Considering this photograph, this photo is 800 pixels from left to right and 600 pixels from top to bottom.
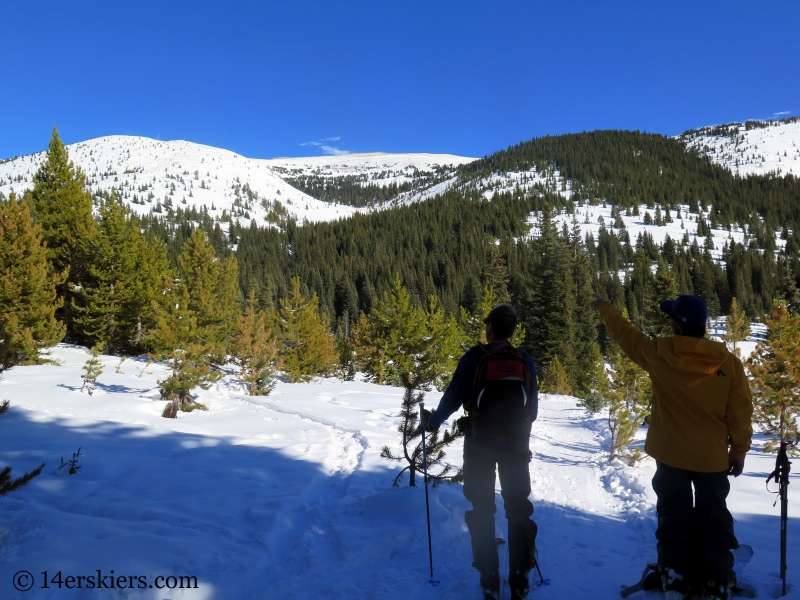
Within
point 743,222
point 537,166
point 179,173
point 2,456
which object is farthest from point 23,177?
point 743,222

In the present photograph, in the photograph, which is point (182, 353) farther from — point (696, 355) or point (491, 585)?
point (696, 355)

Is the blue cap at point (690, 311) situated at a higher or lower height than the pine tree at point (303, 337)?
higher

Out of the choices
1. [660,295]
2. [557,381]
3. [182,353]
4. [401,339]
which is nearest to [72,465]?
[182,353]

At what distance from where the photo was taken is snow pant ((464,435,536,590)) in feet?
9.31

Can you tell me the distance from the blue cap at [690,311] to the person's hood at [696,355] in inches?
5.7

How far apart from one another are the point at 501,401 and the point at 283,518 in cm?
286

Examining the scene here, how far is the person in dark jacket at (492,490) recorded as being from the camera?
2836mm

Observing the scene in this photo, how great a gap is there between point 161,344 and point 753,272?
99.1 meters

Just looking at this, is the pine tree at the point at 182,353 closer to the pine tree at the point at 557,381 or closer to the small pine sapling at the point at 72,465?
the small pine sapling at the point at 72,465

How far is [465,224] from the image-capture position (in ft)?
365

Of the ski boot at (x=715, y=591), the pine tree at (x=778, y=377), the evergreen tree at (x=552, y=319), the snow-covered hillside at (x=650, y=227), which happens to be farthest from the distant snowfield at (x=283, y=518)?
the snow-covered hillside at (x=650, y=227)

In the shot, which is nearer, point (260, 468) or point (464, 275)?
point (260, 468)

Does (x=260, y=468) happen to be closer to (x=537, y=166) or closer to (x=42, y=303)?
(x=42, y=303)

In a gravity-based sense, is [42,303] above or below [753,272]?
below
